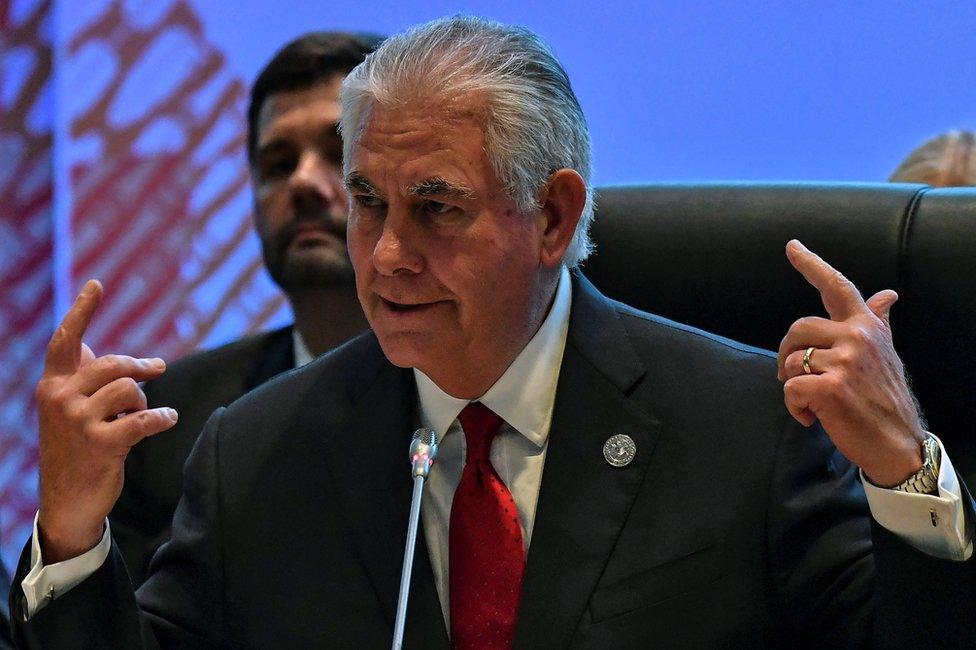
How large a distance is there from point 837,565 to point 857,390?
26 cm

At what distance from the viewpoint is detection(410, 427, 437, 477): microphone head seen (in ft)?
4.25

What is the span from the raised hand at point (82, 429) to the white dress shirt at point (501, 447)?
0.08 feet

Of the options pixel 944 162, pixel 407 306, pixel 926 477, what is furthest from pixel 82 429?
pixel 944 162

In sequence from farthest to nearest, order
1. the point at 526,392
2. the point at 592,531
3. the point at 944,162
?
the point at 944,162 → the point at 526,392 → the point at 592,531

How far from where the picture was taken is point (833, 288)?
126cm

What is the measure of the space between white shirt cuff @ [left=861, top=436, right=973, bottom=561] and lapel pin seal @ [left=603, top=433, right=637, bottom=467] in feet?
0.98

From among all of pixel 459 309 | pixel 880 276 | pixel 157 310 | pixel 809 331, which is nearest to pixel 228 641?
pixel 459 309

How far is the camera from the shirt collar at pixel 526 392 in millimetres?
1515

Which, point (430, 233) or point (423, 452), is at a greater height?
point (430, 233)

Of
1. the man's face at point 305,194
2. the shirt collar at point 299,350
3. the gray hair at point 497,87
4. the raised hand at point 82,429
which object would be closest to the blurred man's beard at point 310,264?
the man's face at point 305,194

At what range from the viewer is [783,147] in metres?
2.35

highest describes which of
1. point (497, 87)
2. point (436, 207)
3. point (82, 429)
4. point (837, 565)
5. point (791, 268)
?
point (497, 87)

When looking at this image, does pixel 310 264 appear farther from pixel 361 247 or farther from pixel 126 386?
pixel 126 386

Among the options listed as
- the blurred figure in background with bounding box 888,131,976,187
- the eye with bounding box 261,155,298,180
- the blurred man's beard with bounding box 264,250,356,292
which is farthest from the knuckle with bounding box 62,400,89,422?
the blurred figure in background with bounding box 888,131,976,187
